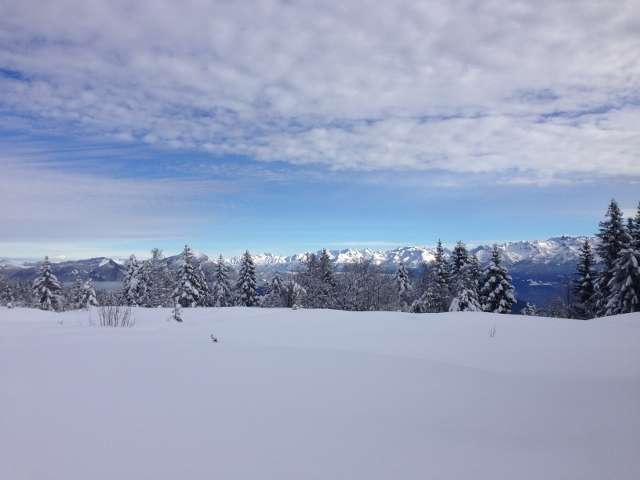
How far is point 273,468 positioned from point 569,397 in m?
3.09

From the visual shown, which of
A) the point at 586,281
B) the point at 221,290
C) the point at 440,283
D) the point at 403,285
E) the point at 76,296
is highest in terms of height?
the point at 586,281

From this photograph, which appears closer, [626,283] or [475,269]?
[626,283]

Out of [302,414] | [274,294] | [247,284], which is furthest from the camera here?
[274,294]

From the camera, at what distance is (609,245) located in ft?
88.5

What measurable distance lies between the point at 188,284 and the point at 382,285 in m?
18.2

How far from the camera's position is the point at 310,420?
9.19ft

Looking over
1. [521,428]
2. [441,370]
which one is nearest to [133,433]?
[521,428]

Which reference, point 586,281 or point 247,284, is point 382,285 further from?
point 586,281

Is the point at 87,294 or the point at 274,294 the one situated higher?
the point at 87,294

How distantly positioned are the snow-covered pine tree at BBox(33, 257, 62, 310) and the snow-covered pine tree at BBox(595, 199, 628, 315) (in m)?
44.6

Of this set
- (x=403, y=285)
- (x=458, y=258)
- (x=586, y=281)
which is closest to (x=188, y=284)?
(x=403, y=285)

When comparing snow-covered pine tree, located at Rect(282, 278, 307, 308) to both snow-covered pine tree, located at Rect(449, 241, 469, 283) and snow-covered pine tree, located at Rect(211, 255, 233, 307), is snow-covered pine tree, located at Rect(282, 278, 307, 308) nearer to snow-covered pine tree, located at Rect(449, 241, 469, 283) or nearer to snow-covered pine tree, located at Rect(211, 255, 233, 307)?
snow-covered pine tree, located at Rect(211, 255, 233, 307)

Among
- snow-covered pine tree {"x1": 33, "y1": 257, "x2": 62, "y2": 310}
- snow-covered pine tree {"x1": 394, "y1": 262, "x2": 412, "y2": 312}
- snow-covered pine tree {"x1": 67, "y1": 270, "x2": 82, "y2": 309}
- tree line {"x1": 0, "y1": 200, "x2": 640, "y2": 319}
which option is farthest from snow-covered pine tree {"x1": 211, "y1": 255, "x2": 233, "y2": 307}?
→ snow-covered pine tree {"x1": 394, "y1": 262, "x2": 412, "y2": 312}

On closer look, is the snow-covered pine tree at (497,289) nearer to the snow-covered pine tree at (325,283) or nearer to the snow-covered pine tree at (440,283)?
the snow-covered pine tree at (440,283)
